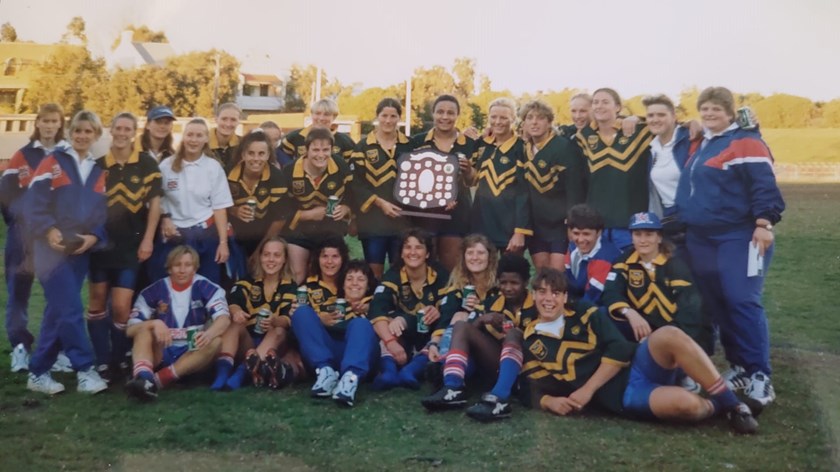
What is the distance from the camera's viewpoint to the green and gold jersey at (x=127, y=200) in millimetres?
2957

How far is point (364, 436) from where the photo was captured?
233cm

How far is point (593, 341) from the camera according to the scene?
249 centimetres

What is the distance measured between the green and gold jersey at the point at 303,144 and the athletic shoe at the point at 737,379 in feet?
6.27

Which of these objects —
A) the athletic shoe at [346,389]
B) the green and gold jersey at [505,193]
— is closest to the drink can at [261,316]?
the athletic shoe at [346,389]

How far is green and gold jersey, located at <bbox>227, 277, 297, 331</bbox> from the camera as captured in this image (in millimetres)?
3080

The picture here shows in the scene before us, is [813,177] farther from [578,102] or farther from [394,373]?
[394,373]

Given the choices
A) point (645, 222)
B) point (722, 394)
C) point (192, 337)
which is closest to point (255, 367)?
point (192, 337)

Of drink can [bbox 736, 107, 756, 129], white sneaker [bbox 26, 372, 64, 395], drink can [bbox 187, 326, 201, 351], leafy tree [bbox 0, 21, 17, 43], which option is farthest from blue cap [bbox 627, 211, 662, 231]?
leafy tree [bbox 0, 21, 17, 43]

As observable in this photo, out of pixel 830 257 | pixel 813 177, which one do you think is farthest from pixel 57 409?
pixel 830 257

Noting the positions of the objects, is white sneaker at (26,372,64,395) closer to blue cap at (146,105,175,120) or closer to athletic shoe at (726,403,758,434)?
blue cap at (146,105,175,120)

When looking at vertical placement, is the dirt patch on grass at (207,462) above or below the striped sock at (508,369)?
below

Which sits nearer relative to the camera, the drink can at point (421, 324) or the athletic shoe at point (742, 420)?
the athletic shoe at point (742, 420)

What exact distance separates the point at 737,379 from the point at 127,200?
2.51m

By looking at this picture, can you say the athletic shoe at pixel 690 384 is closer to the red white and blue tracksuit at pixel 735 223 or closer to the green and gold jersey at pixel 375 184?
the red white and blue tracksuit at pixel 735 223
